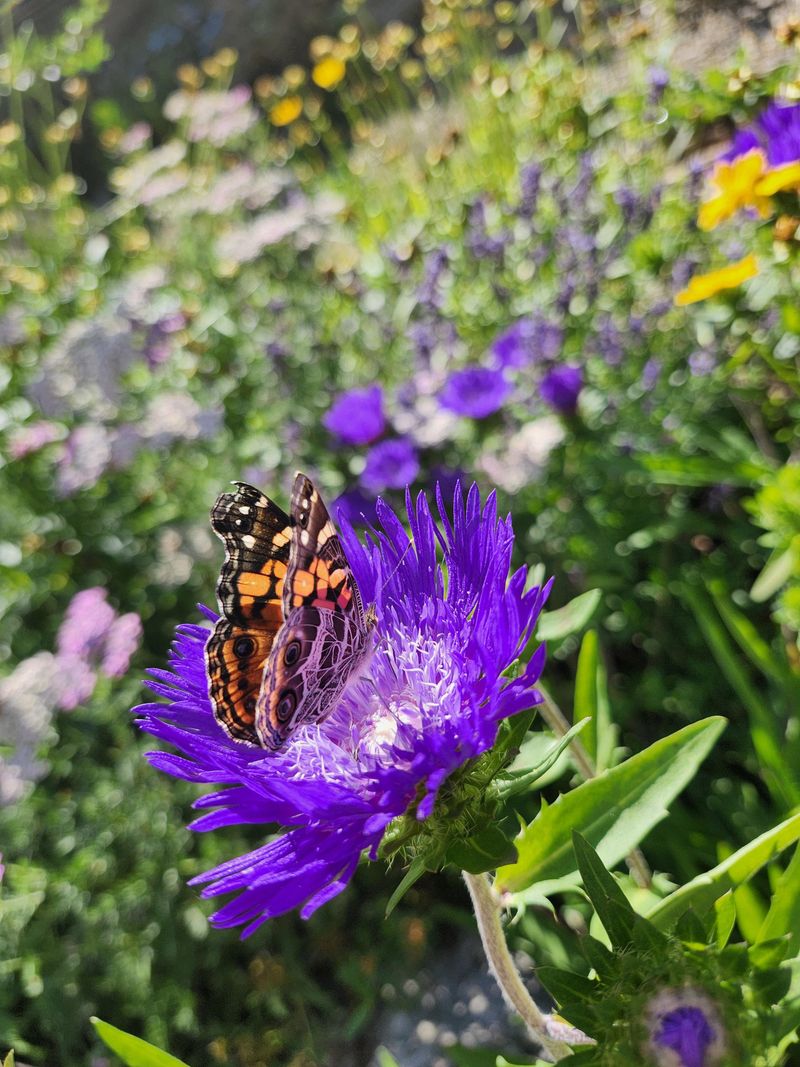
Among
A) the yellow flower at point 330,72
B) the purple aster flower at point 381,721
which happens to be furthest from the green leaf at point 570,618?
the yellow flower at point 330,72

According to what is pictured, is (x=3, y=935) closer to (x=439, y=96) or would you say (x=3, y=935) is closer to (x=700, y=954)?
(x=700, y=954)

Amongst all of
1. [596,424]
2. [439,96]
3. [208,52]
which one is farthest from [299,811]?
[208,52]

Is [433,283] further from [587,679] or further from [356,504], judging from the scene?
[587,679]

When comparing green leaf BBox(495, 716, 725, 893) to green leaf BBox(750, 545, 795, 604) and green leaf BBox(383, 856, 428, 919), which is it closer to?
green leaf BBox(383, 856, 428, 919)

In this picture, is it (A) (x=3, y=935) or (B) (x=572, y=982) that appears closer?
(B) (x=572, y=982)

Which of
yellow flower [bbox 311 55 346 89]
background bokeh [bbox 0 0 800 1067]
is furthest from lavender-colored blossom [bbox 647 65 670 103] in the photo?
yellow flower [bbox 311 55 346 89]

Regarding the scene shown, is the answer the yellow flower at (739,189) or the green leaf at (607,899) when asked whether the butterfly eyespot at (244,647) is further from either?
the yellow flower at (739,189)
